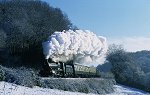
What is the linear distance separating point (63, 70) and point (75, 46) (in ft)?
19.9

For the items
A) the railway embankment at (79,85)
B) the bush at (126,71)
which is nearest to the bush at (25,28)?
the railway embankment at (79,85)

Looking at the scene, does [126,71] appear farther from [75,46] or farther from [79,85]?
[79,85]

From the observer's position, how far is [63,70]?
151 ft

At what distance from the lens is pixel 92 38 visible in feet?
186

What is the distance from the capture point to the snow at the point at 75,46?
4688 centimetres

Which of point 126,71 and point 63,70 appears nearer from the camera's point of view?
point 63,70

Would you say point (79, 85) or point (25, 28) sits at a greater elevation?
point (25, 28)

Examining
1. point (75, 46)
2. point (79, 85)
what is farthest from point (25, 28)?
point (79, 85)

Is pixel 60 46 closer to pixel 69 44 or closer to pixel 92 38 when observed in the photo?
pixel 69 44

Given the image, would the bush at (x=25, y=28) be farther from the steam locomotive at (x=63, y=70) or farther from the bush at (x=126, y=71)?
the bush at (x=126, y=71)

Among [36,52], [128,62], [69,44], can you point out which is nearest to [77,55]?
[69,44]

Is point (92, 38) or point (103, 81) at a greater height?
point (92, 38)

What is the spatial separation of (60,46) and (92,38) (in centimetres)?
1062

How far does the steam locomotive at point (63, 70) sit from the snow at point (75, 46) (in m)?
1.00
